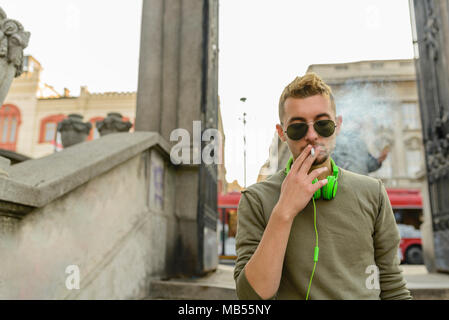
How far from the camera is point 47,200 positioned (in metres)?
3.07

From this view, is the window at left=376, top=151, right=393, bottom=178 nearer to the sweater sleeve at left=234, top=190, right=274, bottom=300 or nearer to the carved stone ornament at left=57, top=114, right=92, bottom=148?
the carved stone ornament at left=57, top=114, right=92, bottom=148

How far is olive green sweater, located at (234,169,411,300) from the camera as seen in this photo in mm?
1309

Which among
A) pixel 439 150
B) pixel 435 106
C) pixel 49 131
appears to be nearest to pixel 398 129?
pixel 435 106

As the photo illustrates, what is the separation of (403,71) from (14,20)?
30181 millimetres

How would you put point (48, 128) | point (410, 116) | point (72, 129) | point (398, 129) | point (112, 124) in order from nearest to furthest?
1. point (112, 124)
2. point (72, 129)
3. point (48, 128)
4. point (410, 116)
5. point (398, 129)

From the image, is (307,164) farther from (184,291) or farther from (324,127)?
(184,291)

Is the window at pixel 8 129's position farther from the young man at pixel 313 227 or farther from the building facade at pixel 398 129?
the young man at pixel 313 227

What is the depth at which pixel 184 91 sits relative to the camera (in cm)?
711

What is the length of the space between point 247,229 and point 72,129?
287 inches
